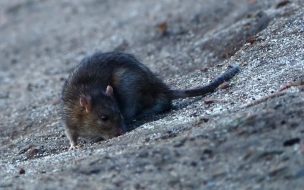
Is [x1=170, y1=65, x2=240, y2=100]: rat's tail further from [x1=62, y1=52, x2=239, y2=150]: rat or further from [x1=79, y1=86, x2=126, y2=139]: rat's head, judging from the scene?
[x1=79, y1=86, x2=126, y2=139]: rat's head

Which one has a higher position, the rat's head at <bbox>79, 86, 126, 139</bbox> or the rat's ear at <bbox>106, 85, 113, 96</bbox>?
the rat's ear at <bbox>106, 85, 113, 96</bbox>

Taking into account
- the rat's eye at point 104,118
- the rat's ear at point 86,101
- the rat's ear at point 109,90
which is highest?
the rat's ear at point 109,90

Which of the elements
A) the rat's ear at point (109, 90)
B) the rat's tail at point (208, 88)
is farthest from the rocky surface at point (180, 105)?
the rat's ear at point (109, 90)

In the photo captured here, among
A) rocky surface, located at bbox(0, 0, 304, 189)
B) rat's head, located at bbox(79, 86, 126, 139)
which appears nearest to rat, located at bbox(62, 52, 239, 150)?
rat's head, located at bbox(79, 86, 126, 139)

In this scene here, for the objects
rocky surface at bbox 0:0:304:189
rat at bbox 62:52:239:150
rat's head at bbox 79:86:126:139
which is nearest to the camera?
rocky surface at bbox 0:0:304:189

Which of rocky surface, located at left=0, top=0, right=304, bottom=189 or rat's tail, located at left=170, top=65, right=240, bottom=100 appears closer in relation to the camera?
rocky surface, located at left=0, top=0, right=304, bottom=189

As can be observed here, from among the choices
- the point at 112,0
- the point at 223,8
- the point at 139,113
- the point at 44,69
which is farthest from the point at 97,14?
the point at 139,113

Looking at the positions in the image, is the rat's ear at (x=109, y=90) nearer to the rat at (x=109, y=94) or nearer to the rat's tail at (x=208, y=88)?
the rat at (x=109, y=94)

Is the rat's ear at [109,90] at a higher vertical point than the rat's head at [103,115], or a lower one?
higher

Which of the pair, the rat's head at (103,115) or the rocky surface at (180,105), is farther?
the rat's head at (103,115)
